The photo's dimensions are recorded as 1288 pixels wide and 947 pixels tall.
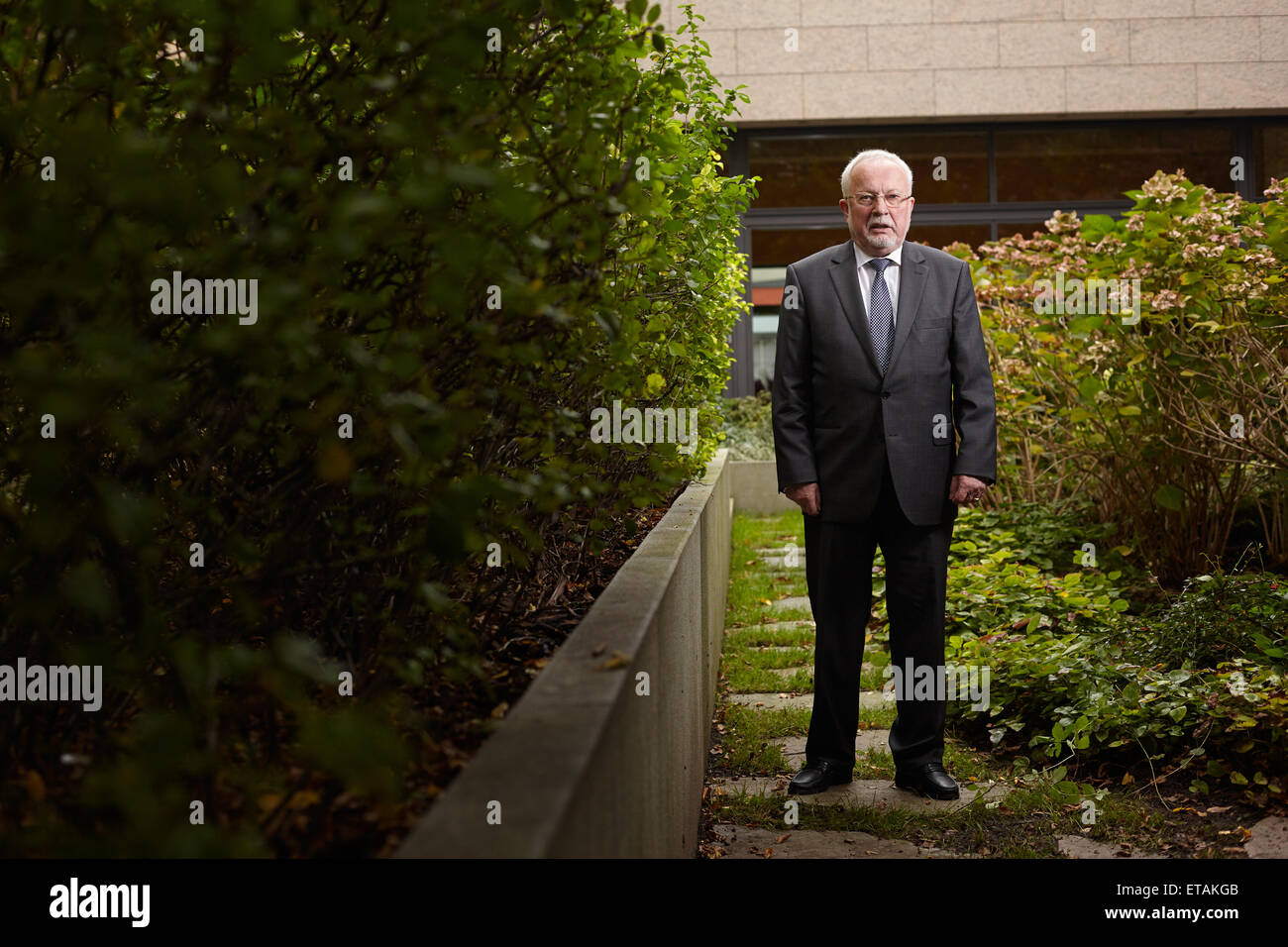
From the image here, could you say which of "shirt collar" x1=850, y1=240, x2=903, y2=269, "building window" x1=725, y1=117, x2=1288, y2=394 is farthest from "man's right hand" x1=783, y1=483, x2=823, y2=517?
"building window" x1=725, y1=117, x2=1288, y2=394

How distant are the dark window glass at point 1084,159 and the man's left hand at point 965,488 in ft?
36.1

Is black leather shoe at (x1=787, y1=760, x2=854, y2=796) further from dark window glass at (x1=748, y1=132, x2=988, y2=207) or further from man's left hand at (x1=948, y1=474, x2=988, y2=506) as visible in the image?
dark window glass at (x1=748, y1=132, x2=988, y2=207)

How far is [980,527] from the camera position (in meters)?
7.05

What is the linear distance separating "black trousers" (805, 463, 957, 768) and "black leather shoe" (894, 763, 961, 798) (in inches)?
0.9

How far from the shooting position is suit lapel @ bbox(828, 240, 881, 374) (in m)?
3.64

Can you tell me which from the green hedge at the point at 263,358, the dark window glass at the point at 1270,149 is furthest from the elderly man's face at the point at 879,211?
the dark window glass at the point at 1270,149

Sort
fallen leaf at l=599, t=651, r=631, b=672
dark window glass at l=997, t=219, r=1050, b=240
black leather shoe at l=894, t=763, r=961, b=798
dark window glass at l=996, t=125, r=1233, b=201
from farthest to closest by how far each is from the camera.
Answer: dark window glass at l=996, t=125, r=1233, b=201, dark window glass at l=997, t=219, r=1050, b=240, black leather shoe at l=894, t=763, r=961, b=798, fallen leaf at l=599, t=651, r=631, b=672

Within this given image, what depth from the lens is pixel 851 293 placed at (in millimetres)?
3688

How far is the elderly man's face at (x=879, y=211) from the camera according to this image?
3.61 metres

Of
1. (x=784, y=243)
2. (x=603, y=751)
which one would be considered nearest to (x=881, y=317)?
(x=603, y=751)

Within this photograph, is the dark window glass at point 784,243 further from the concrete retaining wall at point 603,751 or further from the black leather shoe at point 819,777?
the concrete retaining wall at point 603,751
